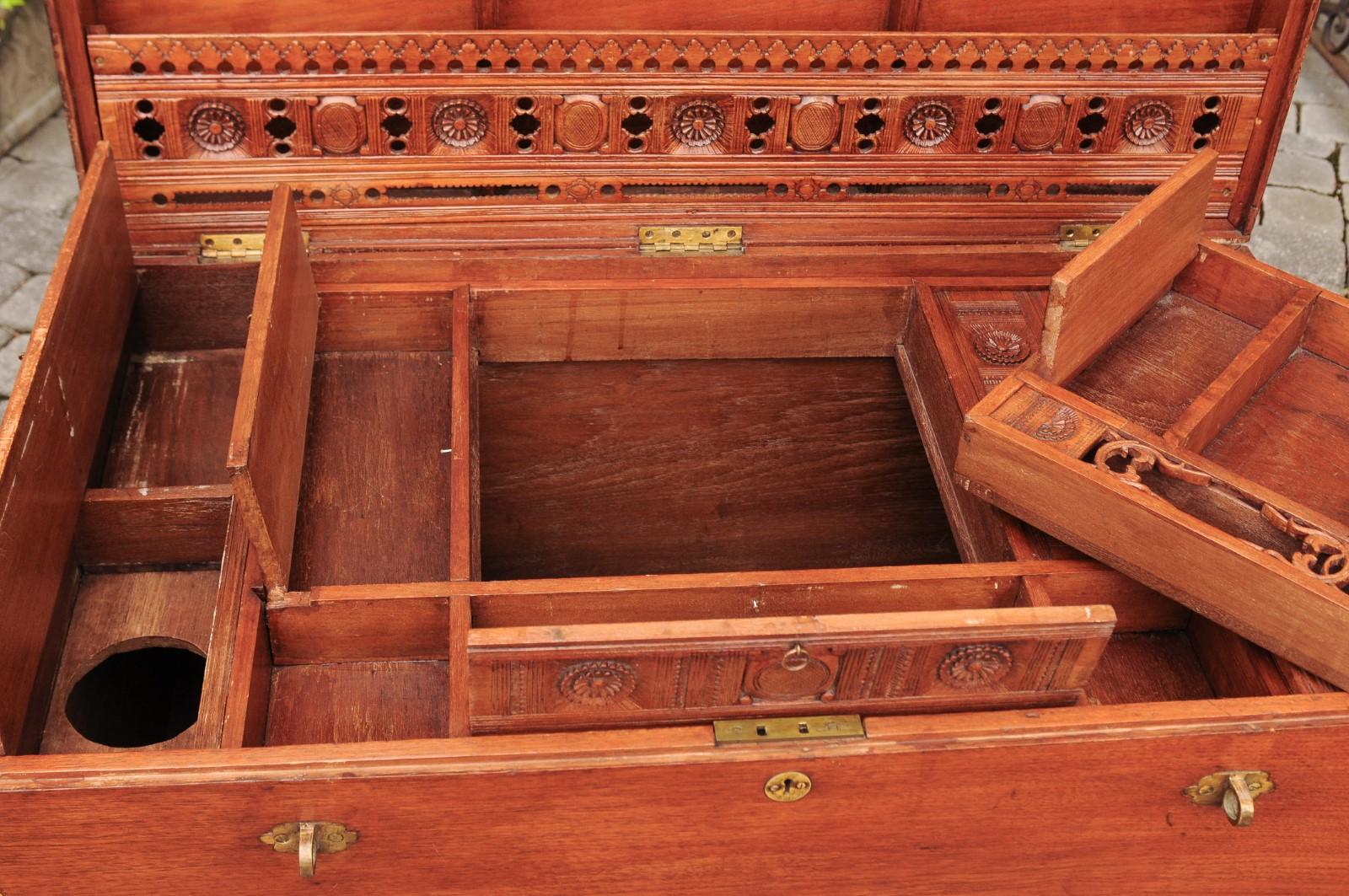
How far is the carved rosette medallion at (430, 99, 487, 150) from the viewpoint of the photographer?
1.96 m

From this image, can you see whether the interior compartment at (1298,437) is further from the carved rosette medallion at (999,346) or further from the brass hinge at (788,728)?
the brass hinge at (788,728)

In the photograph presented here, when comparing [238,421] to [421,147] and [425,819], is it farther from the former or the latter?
[421,147]

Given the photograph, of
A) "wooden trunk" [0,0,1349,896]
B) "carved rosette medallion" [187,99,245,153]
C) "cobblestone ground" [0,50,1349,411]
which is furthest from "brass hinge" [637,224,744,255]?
"cobblestone ground" [0,50,1349,411]

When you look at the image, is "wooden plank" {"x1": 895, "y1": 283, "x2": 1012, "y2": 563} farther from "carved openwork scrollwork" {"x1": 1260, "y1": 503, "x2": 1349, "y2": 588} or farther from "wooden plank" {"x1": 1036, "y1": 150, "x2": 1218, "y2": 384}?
"carved openwork scrollwork" {"x1": 1260, "y1": 503, "x2": 1349, "y2": 588}

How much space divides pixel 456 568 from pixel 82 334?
66 centimetres

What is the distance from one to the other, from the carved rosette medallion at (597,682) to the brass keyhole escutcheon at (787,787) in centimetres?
22

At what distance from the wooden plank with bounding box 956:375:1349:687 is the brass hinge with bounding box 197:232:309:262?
1.08 meters

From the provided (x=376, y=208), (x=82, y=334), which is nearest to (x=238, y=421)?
(x=82, y=334)

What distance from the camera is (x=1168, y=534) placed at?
1.54 m

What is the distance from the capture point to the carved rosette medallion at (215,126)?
1.93 meters

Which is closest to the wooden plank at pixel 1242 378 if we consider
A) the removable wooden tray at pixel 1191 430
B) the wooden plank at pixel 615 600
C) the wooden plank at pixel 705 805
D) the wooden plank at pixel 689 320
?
the removable wooden tray at pixel 1191 430

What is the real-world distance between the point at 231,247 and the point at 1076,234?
53.6 inches

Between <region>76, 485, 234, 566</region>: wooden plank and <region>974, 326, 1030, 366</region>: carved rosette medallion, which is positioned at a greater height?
<region>974, 326, 1030, 366</region>: carved rosette medallion

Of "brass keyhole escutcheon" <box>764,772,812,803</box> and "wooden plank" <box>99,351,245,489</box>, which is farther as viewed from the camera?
"wooden plank" <box>99,351,245,489</box>
